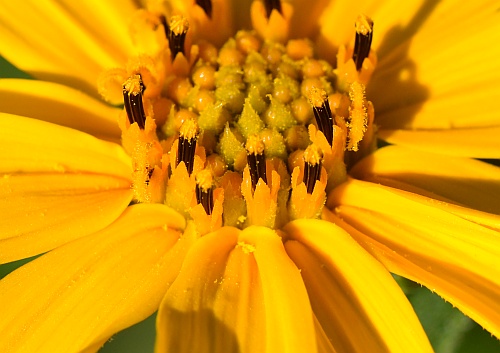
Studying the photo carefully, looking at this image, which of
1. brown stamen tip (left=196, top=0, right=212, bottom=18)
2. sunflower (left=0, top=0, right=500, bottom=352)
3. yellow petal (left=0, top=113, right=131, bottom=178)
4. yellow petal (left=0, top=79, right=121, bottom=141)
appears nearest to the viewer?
sunflower (left=0, top=0, right=500, bottom=352)

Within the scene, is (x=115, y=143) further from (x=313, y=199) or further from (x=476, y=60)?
(x=476, y=60)

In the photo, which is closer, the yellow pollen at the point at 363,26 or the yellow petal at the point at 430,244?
the yellow petal at the point at 430,244

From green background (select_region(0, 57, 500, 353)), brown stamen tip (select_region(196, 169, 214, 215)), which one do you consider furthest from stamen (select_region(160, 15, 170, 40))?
green background (select_region(0, 57, 500, 353))

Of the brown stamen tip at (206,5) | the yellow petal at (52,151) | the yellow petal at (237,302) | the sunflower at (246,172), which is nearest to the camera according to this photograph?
the yellow petal at (237,302)

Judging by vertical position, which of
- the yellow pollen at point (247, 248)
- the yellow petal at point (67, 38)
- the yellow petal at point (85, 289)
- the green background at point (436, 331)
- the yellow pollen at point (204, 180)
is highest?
the yellow petal at point (67, 38)

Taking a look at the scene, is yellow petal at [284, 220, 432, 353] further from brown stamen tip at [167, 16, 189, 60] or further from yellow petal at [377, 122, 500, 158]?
brown stamen tip at [167, 16, 189, 60]

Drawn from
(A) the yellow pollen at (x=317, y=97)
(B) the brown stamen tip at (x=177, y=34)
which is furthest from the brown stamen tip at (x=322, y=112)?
(B) the brown stamen tip at (x=177, y=34)

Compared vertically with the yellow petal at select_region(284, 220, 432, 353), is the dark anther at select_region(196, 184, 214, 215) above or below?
above

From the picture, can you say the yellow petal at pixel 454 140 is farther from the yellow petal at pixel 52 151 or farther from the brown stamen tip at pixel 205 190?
the yellow petal at pixel 52 151
